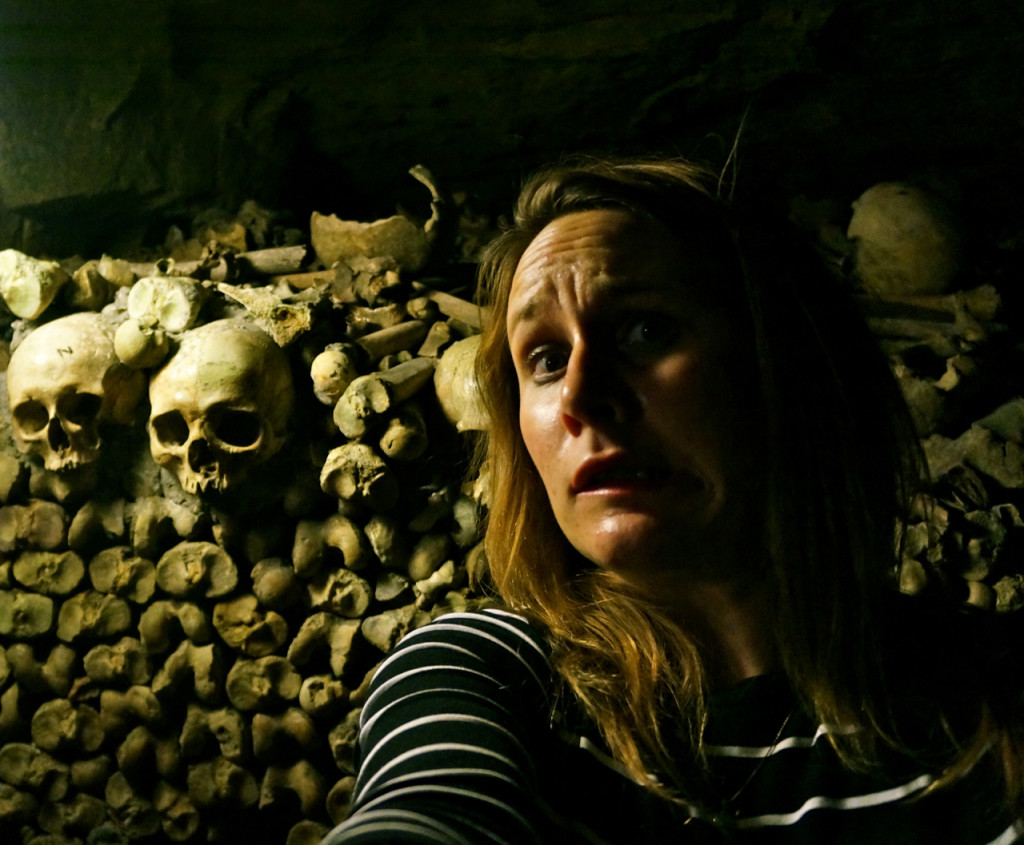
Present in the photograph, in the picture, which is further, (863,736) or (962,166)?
(962,166)

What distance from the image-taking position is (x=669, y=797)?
739mm

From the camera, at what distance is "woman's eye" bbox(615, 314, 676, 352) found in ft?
2.79

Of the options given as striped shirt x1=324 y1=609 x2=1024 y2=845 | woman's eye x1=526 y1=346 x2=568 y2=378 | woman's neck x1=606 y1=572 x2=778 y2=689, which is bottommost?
striped shirt x1=324 y1=609 x2=1024 y2=845

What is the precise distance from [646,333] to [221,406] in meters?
1.10

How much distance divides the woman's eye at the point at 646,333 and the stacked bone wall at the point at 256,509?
2.57 ft

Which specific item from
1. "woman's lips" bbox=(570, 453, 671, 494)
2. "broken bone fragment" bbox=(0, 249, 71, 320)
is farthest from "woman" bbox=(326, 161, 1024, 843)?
"broken bone fragment" bbox=(0, 249, 71, 320)

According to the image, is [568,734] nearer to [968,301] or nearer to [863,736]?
[863,736]

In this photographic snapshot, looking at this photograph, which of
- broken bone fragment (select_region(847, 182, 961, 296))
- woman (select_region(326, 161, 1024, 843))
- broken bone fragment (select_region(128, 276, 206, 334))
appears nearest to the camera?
woman (select_region(326, 161, 1024, 843))

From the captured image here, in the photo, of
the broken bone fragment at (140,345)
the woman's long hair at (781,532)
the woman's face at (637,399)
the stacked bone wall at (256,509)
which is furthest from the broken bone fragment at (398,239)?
the woman's face at (637,399)

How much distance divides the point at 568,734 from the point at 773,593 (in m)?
0.27

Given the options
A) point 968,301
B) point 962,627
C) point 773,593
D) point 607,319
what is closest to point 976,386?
point 968,301

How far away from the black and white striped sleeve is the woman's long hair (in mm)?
56

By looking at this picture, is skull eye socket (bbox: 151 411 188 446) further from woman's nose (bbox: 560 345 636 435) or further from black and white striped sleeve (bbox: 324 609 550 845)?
woman's nose (bbox: 560 345 636 435)

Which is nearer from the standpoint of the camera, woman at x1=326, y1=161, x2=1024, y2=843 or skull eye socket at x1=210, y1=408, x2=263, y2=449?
woman at x1=326, y1=161, x2=1024, y2=843
